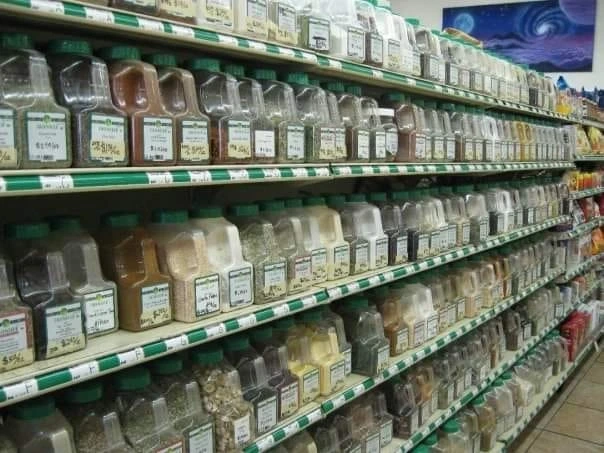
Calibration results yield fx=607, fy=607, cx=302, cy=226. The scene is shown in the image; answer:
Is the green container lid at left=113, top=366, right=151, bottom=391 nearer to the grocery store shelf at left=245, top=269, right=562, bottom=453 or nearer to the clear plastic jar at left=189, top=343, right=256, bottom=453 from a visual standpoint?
the clear plastic jar at left=189, top=343, right=256, bottom=453

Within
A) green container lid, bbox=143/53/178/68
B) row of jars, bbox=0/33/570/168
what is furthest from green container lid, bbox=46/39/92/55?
green container lid, bbox=143/53/178/68

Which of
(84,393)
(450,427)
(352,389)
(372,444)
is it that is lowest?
(450,427)

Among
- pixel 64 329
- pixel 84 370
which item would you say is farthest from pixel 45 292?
pixel 84 370

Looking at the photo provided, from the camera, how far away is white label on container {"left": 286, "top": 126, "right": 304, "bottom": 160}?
1876 millimetres

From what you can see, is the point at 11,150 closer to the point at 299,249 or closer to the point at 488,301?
the point at 299,249

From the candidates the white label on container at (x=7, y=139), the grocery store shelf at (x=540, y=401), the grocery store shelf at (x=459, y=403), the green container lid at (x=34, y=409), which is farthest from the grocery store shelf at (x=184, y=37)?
the grocery store shelf at (x=540, y=401)

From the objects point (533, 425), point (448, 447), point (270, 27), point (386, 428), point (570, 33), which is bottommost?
point (533, 425)

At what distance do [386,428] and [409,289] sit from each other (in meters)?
0.63

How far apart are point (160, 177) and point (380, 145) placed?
116 centimetres

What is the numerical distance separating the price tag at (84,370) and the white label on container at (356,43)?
140 cm

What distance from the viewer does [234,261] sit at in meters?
1.74

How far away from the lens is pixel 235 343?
188cm

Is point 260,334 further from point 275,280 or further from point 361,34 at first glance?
point 361,34

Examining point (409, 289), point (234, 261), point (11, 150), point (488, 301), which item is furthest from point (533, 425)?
point (11, 150)
